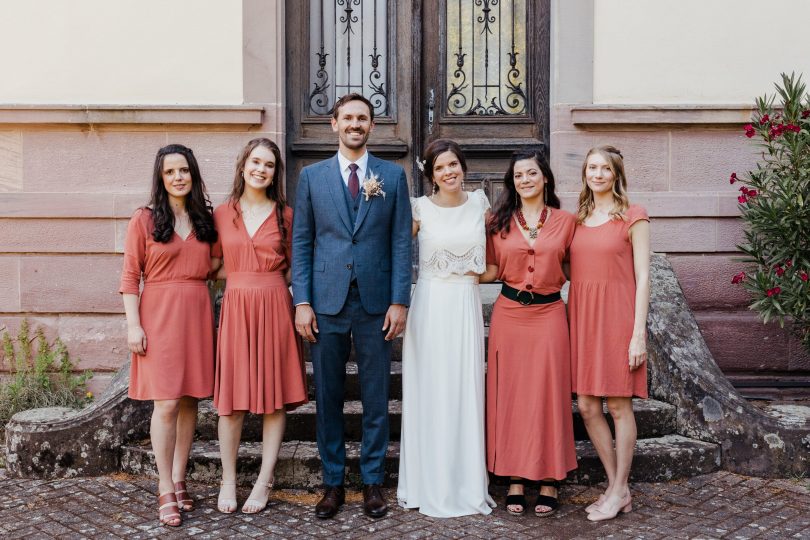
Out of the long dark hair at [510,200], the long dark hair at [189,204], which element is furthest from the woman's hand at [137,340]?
the long dark hair at [510,200]

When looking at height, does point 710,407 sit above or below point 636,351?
below

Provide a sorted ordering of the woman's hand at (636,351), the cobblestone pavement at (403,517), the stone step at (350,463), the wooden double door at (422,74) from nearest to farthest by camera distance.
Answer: the cobblestone pavement at (403,517)
the woman's hand at (636,351)
the stone step at (350,463)
the wooden double door at (422,74)

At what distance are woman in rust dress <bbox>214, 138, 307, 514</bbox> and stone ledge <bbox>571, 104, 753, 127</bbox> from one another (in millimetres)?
3097

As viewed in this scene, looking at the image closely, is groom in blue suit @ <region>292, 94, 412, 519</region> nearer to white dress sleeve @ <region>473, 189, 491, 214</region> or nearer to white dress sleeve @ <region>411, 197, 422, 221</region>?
white dress sleeve @ <region>411, 197, 422, 221</region>

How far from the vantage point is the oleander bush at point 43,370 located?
6430 mm

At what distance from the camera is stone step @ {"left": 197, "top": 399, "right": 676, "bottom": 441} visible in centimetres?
529

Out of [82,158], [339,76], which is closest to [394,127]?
[339,76]

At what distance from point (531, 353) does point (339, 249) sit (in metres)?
1.21

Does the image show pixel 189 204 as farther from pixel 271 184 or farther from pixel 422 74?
pixel 422 74

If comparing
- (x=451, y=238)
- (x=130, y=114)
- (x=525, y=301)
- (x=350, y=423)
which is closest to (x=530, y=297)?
(x=525, y=301)

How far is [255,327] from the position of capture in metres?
4.55

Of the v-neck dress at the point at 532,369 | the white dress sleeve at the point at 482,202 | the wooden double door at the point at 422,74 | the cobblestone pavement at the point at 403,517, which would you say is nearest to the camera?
the cobblestone pavement at the point at 403,517

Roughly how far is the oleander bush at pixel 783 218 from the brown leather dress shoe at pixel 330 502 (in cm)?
319

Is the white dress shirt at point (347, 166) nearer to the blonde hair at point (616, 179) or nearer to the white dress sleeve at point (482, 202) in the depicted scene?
the white dress sleeve at point (482, 202)
